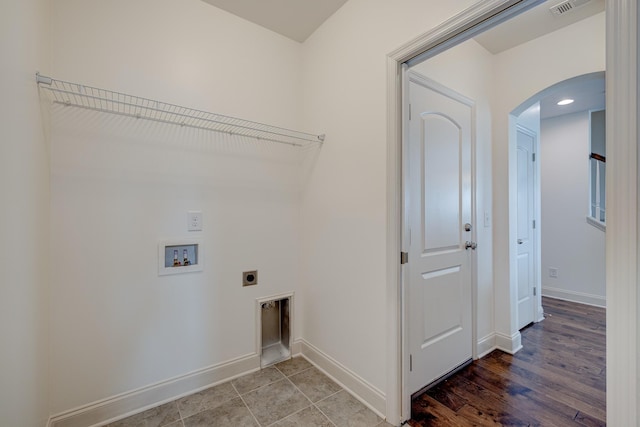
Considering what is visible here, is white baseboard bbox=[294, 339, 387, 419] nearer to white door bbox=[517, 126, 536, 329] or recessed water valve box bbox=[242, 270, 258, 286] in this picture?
recessed water valve box bbox=[242, 270, 258, 286]

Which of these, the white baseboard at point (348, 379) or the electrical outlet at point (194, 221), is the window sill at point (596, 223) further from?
the electrical outlet at point (194, 221)

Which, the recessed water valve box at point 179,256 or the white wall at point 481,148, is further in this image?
the white wall at point 481,148

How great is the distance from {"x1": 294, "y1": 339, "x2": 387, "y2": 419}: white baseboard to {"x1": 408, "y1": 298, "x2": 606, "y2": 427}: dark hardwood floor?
0.66 ft

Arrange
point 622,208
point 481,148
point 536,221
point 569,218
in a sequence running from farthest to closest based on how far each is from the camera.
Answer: point 569,218
point 536,221
point 481,148
point 622,208

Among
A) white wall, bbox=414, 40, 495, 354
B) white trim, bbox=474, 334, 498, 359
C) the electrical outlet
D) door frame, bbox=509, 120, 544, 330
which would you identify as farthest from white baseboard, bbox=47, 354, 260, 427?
door frame, bbox=509, 120, 544, 330

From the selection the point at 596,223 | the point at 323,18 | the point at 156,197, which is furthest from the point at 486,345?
the point at 323,18

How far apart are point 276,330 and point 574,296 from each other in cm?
410

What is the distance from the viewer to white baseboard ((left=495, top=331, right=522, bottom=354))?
2.41 m

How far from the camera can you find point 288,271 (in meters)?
2.35

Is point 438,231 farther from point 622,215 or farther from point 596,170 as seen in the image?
point 596,170

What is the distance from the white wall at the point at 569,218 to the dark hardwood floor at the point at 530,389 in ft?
4.34

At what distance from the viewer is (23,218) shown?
1075 mm

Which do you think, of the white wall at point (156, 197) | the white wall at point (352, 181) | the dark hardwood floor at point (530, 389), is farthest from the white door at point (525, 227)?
the white wall at point (156, 197)

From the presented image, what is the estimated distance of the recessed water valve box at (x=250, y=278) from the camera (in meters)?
2.11
